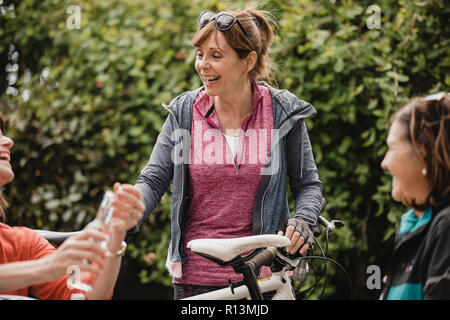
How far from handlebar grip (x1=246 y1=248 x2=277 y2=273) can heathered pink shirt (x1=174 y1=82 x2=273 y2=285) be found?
0.30 meters

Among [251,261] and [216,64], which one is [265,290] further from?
[216,64]

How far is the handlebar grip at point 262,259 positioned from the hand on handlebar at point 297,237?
0.23 feet

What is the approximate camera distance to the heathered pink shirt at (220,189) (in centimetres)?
219

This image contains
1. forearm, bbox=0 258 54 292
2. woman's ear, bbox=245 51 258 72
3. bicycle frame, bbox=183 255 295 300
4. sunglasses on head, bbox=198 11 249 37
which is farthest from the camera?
woman's ear, bbox=245 51 258 72

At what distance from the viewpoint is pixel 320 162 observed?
3621mm

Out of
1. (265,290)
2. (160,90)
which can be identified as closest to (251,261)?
(265,290)

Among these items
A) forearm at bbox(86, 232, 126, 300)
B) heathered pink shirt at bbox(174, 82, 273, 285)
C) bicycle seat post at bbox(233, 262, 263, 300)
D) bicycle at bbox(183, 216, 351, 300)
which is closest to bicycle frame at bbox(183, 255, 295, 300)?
bicycle at bbox(183, 216, 351, 300)

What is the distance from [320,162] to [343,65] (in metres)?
0.64

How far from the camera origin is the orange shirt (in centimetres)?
182

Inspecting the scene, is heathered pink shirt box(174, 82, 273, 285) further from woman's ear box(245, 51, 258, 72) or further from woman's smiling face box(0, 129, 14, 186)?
woman's smiling face box(0, 129, 14, 186)

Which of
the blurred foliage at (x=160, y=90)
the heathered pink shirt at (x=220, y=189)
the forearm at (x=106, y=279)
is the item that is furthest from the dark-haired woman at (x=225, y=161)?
the blurred foliage at (x=160, y=90)
